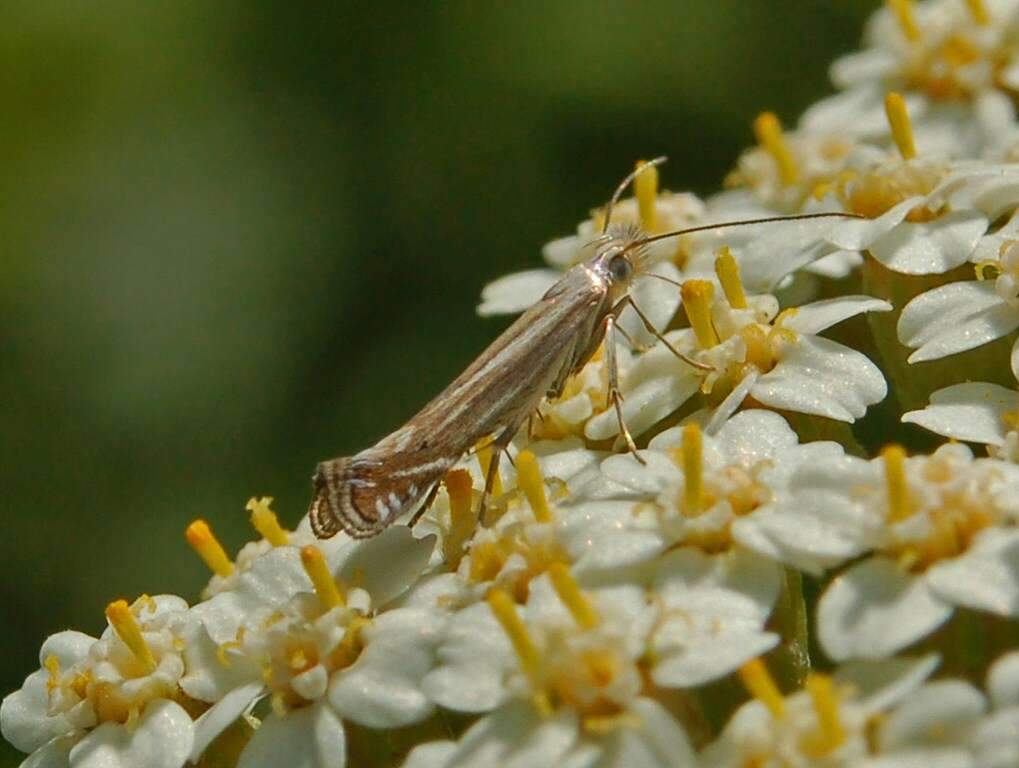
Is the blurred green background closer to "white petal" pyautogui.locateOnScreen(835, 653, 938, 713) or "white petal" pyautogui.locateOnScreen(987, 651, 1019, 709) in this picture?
"white petal" pyautogui.locateOnScreen(835, 653, 938, 713)

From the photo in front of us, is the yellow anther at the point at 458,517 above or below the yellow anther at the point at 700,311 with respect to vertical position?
below

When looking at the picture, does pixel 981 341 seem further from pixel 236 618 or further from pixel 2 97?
pixel 2 97

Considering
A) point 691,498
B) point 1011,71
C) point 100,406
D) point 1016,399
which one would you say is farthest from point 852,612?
point 100,406

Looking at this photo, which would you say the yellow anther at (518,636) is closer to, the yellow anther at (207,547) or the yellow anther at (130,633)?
the yellow anther at (130,633)

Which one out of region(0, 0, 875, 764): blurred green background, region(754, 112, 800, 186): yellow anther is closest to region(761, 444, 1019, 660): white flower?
region(754, 112, 800, 186): yellow anther

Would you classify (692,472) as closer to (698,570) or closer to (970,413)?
(698,570)

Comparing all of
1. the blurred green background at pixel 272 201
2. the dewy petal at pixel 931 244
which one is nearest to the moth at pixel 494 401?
the dewy petal at pixel 931 244

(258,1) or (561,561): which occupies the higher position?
(258,1)
